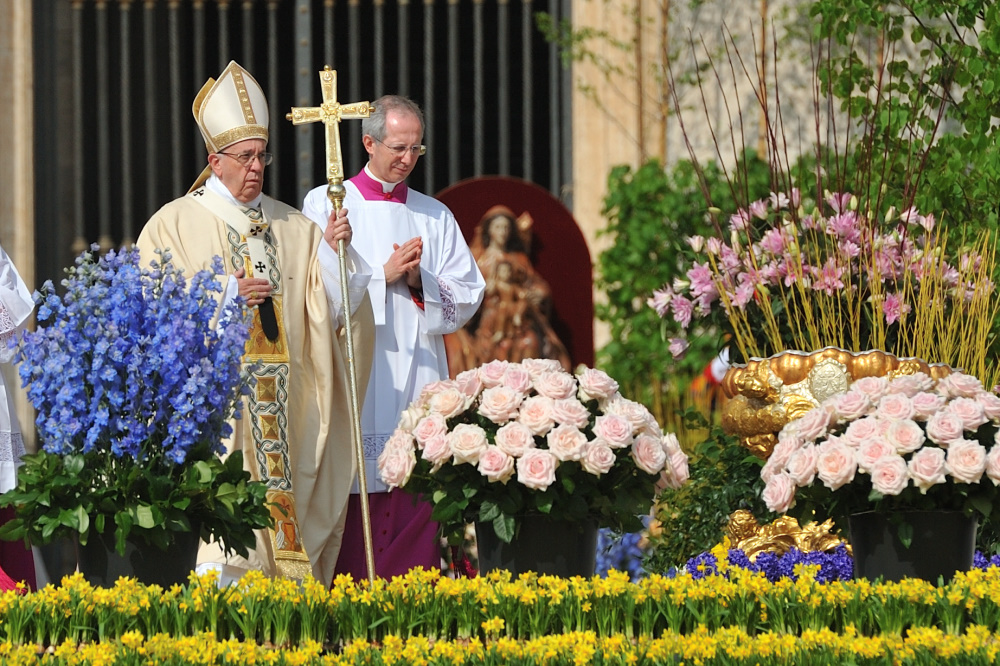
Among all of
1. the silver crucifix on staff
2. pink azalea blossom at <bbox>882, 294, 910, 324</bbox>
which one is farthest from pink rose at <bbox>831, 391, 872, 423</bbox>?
the silver crucifix on staff

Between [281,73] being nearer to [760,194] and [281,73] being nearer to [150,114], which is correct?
[150,114]

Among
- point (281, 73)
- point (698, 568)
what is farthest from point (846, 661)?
point (281, 73)

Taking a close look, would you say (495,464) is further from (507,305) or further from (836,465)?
(507,305)

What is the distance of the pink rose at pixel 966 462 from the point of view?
4.35 meters

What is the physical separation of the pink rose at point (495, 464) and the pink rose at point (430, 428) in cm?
16

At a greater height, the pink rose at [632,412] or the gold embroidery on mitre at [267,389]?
the pink rose at [632,412]

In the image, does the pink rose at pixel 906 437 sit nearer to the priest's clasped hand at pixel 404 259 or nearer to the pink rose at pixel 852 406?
the pink rose at pixel 852 406

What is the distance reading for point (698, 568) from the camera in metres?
5.17

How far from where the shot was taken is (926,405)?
178 inches

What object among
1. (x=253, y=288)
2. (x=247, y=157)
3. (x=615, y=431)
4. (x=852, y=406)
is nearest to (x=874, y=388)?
(x=852, y=406)

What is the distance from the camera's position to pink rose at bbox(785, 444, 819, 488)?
177 inches

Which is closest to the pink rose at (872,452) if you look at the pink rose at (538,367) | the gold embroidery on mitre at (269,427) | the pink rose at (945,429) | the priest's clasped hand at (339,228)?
the pink rose at (945,429)

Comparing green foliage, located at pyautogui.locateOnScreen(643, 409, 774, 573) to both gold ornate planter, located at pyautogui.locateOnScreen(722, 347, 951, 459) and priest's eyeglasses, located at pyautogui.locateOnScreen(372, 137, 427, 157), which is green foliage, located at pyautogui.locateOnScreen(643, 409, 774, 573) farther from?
priest's eyeglasses, located at pyautogui.locateOnScreen(372, 137, 427, 157)

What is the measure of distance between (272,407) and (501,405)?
59.3 inches
